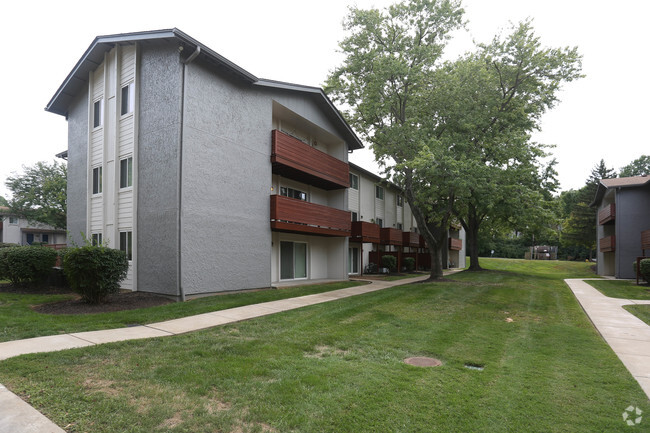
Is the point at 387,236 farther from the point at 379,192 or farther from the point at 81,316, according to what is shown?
the point at 81,316

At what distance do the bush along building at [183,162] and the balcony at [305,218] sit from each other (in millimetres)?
62

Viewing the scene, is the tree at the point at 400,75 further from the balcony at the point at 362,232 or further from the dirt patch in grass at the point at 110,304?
the dirt patch in grass at the point at 110,304

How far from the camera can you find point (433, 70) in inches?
739

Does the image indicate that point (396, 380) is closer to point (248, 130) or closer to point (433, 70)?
point (248, 130)

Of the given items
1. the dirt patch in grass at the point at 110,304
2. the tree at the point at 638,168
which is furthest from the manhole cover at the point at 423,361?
the tree at the point at 638,168

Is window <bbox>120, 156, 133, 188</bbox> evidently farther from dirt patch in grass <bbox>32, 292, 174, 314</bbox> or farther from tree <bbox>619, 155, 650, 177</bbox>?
tree <bbox>619, 155, 650, 177</bbox>

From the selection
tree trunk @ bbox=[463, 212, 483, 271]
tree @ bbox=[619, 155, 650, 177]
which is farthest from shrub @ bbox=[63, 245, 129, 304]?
tree @ bbox=[619, 155, 650, 177]

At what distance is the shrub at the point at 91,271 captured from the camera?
9930 millimetres

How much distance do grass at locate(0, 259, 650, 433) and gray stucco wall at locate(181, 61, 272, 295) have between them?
5.28 meters

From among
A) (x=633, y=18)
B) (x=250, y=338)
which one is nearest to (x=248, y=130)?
(x=250, y=338)

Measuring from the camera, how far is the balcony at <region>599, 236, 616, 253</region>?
1051 inches

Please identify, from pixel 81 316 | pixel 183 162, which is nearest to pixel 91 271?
pixel 81 316

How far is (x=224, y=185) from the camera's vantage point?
13.1 m

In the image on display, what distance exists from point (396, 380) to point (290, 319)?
4.25 meters
